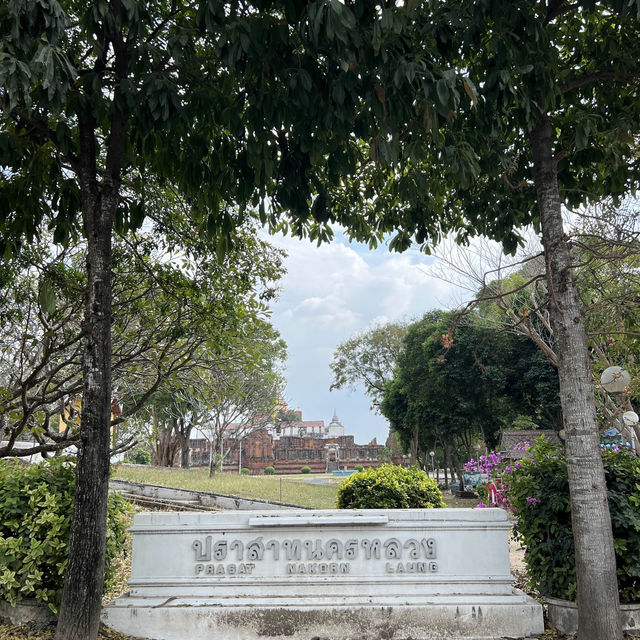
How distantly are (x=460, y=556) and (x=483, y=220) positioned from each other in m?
4.27

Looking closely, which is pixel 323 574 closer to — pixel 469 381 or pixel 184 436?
pixel 469 381

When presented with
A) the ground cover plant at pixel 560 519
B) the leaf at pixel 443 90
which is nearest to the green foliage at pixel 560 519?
the ground cover plant at pixel 560 519

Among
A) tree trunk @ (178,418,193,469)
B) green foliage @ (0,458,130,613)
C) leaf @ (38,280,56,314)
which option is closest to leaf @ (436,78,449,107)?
leaf @ (38,280,56,314)

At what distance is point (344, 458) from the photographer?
71312 millimetres

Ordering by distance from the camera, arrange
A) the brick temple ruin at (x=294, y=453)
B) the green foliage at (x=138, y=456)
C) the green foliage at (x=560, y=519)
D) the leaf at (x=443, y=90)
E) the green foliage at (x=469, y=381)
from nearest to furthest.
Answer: the leaf at (x=443, y=90) → the green foliage at (x=560, y=519) → the green foliage at (x=469, y=381) → the green foliage at (x=138, y=456) → the brick temple ruin at (x=294, y=453)

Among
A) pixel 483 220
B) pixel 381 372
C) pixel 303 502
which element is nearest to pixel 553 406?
pixel 303 502

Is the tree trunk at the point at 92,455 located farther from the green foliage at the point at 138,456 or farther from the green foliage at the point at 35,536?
the green foliage at the point at 138,456

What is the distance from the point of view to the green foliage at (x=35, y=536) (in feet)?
16.5

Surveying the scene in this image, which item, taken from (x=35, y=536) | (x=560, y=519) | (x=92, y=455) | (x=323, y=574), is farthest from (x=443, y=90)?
(x=35, y=536)

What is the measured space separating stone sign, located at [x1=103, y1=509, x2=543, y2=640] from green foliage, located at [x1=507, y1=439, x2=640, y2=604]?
1.05ft

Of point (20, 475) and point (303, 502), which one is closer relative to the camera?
point (20, 475)

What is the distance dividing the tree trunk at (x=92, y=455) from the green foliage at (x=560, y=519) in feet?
13.2

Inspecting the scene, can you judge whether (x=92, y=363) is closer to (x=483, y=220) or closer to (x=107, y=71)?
(x=107, y=71)

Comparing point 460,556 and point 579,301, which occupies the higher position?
point 579,301
